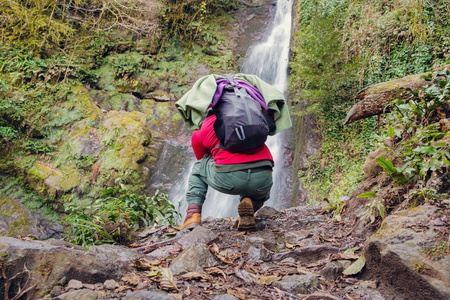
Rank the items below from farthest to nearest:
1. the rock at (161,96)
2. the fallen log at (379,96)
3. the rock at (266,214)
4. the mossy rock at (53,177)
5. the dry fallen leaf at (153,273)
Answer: the rock at (161,96) → the mossy rock at (53,177) → the rock at (266,214) → the fallen log at (379,96) → the dry fallen leaf at (153,273)

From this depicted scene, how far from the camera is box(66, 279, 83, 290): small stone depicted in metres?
1.36

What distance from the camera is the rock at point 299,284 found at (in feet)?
5.42

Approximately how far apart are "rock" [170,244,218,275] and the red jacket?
0.83 meters

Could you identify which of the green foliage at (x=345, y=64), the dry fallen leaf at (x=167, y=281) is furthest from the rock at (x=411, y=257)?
the green foliage at (x=345, y=64)

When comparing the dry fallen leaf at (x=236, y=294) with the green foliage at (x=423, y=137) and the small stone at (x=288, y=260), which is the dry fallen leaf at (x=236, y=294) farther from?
the green foliage at (x=423, y=137)

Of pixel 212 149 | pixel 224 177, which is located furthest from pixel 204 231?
pixel 212 149

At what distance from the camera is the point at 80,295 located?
1.26m

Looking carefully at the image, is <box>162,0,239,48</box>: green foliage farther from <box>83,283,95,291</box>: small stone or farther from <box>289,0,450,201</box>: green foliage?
<box>83,283,95,291</box>: small stone

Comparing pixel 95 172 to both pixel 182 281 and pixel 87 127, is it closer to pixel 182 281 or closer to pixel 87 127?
pixel 87 127

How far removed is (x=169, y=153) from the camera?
355 inches

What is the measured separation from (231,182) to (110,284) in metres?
1.37

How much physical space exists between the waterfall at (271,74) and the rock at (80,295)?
4.76 metres

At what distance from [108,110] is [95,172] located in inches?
93.4

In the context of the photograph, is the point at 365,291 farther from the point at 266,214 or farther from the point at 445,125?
the point at 266,214
